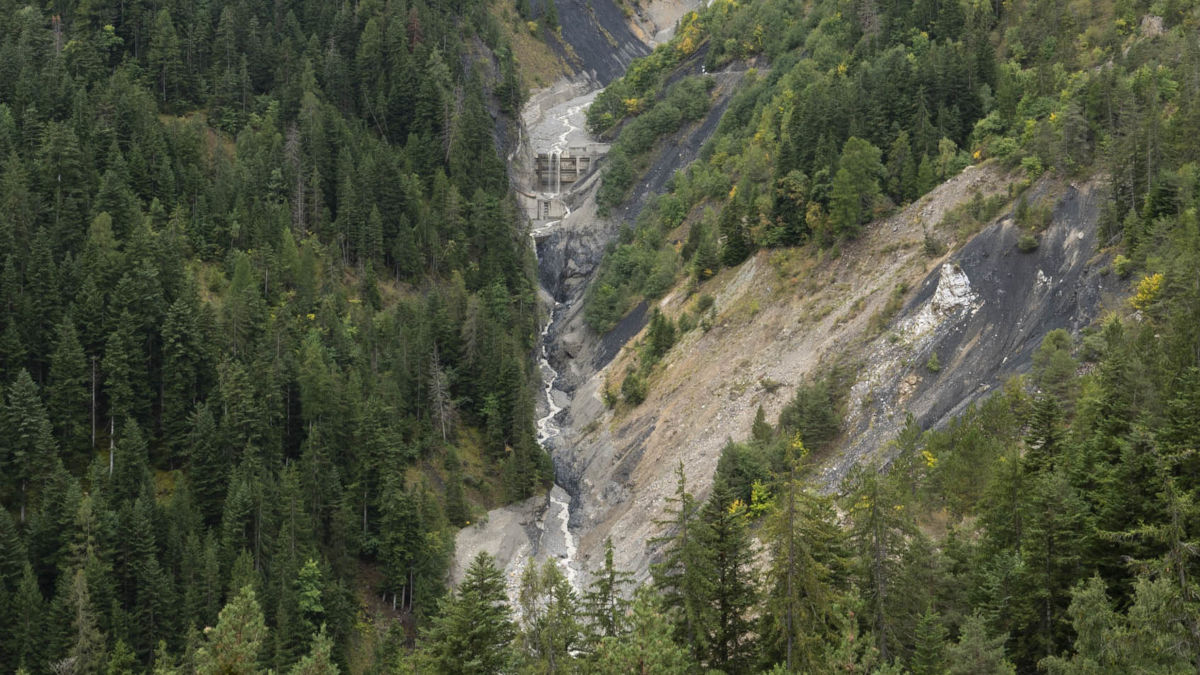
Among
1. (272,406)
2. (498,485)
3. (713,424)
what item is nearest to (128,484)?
(272,406)

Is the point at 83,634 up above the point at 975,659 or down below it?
below

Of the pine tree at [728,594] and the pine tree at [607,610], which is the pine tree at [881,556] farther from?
the pine tree at [607,610]

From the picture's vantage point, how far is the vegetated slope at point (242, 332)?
237 feet

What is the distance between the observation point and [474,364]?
106375mm

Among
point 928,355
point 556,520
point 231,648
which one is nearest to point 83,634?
point 556,520

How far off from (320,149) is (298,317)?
96.3 ft

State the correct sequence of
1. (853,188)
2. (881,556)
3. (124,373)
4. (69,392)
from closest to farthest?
(881,556), (69,392), (124,373), (853,188)

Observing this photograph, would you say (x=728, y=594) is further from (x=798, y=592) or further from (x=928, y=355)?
(x=928, y=355)

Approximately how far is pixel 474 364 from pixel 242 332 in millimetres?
23949

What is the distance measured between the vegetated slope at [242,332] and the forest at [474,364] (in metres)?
0.36

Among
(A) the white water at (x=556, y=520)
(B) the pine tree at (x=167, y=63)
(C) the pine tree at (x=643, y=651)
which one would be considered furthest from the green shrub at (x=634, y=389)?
(B) the pine tree at (x=167, y=63)

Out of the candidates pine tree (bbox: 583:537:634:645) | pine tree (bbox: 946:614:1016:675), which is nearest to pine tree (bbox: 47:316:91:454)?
pine tree (bbox: 583:537:634:645)

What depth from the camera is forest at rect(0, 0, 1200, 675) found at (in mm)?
39000

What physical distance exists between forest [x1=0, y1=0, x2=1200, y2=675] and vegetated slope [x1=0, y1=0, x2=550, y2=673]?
360 millimetres
